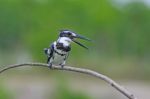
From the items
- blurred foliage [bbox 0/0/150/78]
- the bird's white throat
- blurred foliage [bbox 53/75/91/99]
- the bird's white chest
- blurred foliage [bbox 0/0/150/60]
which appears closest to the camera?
the bird's white throat

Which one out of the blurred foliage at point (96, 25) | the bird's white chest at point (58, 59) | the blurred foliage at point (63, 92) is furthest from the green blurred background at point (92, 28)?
the bird's white chest at point (58, 59)

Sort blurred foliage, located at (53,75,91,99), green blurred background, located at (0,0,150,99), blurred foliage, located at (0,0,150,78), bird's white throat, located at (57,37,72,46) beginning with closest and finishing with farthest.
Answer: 1. bird's white throat, located at (57,37,72,46)
2. blurred foliage, located at (53,75,91,99)
3. green blurred background, located at (0,0,150,99)
4. blurred foliage, located at (0,0,150,78)

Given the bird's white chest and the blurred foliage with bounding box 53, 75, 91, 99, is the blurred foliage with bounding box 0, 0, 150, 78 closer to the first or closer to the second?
the blurred foliage with bounding box 53, 75, 91, 99

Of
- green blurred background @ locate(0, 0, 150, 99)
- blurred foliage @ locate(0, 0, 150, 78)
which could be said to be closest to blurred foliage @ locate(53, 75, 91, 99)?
green blurred background @ locate(0, 0, 150, 99)

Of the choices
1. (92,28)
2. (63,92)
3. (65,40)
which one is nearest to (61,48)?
(65,40)

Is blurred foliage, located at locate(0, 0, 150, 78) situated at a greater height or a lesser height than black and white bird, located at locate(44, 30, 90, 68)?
greater

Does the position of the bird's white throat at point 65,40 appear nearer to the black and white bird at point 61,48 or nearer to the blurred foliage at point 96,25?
the black and white bird at point 61,48

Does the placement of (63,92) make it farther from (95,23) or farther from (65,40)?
(95,23)

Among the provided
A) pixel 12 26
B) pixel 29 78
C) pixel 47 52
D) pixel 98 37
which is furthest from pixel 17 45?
pixel 47 52

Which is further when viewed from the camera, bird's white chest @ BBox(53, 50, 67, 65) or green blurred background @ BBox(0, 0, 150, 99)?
green blurred background @ BBox(0, 0, 150, 99)
